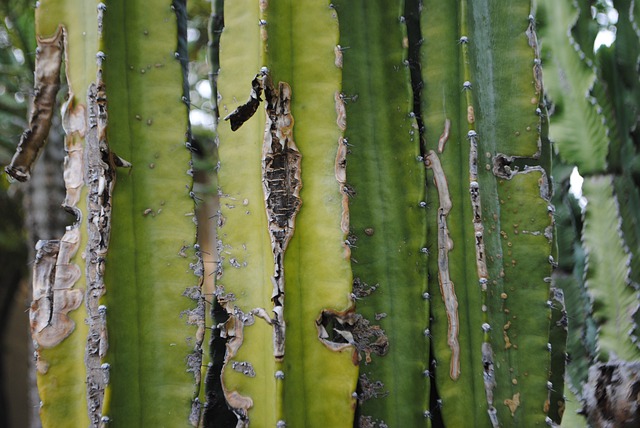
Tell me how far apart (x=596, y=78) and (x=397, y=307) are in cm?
117

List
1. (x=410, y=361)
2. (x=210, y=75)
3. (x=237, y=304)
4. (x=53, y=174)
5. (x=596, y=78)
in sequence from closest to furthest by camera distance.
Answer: (x=237, y=304), (x=410, y=361), (x=210, y=75), (x=596, y=78), (x=53, y=174)

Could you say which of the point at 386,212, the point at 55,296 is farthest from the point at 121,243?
the point at 386,212

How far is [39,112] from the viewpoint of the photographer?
1.39 m

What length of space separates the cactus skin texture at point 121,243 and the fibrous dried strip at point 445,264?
0.53 m

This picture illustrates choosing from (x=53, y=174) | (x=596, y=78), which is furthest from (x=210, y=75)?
(x=53, y=174)

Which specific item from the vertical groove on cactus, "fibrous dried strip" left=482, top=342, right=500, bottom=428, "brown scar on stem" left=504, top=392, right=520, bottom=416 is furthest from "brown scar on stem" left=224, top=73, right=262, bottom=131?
"brown scar on stem" left=504, top=392, right=520, bottom=416

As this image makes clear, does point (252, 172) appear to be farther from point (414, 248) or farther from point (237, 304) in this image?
point (414, 248)

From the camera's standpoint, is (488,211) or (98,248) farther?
(488,211)

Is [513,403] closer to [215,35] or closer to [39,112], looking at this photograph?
[215,35]

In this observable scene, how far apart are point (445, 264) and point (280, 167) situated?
17.0 inches

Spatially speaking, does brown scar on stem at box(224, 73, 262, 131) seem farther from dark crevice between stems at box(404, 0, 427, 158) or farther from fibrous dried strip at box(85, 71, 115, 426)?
dark crevice between stems at box(404, 0, 427, 158)

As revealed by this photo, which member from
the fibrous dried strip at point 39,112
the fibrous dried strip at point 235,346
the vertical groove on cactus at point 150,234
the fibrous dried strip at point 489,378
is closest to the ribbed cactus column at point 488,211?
the fibrous dried strip at point 489,378

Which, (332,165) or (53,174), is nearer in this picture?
(332,165)

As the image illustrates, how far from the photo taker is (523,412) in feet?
4.43
